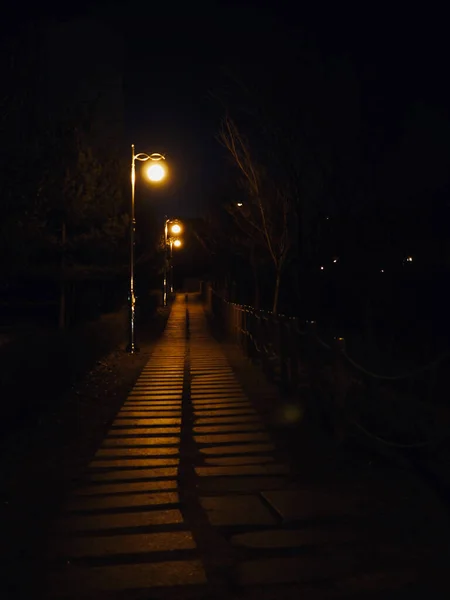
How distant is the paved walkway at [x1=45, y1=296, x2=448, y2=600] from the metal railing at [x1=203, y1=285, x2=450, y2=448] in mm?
1106

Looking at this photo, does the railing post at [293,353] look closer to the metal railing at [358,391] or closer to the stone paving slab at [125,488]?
the metal railing at [358,391]

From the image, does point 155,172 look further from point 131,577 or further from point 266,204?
point 131,577

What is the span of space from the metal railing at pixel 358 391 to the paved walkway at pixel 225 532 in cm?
111

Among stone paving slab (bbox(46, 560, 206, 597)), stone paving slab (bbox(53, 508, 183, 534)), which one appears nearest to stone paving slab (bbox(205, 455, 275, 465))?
stone paving slab (bbox(53, 508, 183, 534))

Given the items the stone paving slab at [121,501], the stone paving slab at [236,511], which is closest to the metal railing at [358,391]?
the stone paving slab at [236,511]

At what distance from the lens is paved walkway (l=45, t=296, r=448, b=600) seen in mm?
5207

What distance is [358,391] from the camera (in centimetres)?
1000

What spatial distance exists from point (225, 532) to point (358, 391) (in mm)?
4023

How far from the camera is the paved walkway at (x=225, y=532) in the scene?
205 inches

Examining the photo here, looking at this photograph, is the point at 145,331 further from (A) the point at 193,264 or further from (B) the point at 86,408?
(A) the point at 193,264

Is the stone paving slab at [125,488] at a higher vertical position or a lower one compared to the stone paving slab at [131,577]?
lower

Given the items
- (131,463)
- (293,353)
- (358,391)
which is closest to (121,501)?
(131,463)

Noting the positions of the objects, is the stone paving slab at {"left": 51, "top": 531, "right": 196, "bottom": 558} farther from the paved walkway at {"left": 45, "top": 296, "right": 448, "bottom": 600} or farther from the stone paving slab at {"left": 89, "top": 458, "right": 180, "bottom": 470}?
the stone paving slab at {"left": 89, "top": 458, "right": 180, "bottom": 470}

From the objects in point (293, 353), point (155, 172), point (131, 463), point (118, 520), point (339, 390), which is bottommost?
point (131, 463)
